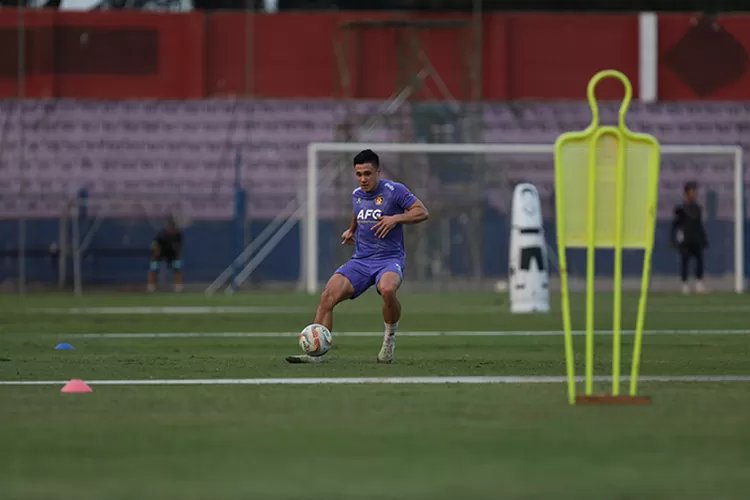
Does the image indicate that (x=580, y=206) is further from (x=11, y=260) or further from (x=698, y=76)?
(x=698, y=76)

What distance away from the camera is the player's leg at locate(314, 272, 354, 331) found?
1507cm

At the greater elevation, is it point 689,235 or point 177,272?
point 689,235

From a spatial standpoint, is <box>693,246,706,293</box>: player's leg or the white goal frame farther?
<box>693,246,706,293</box>: player's leg

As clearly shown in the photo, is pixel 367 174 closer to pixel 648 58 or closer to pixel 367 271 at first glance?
pixel 367 271

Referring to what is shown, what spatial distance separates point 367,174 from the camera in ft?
49.0

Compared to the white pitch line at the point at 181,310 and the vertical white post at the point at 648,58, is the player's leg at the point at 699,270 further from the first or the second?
the vertical white post at the point at 648,58

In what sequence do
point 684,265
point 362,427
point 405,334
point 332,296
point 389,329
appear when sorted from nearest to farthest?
point 362,427 < point 389,329 < point 332,296 < point 405,334 < point 684,265

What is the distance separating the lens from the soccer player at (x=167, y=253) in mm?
39219

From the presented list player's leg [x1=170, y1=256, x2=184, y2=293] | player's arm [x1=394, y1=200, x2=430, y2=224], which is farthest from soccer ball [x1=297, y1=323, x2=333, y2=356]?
player's leg [x1=170, y1=256, x2=184, y2=293]

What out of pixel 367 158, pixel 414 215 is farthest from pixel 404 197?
pixel 367 158

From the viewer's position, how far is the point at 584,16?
48.5 m

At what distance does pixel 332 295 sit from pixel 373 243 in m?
0.55

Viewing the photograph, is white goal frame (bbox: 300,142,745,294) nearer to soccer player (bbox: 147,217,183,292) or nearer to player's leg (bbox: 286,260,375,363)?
soccer player (bbox: 147,217,183,292)

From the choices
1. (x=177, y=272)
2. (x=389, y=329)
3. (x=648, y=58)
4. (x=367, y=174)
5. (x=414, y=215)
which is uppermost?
(x=648, y=58)
